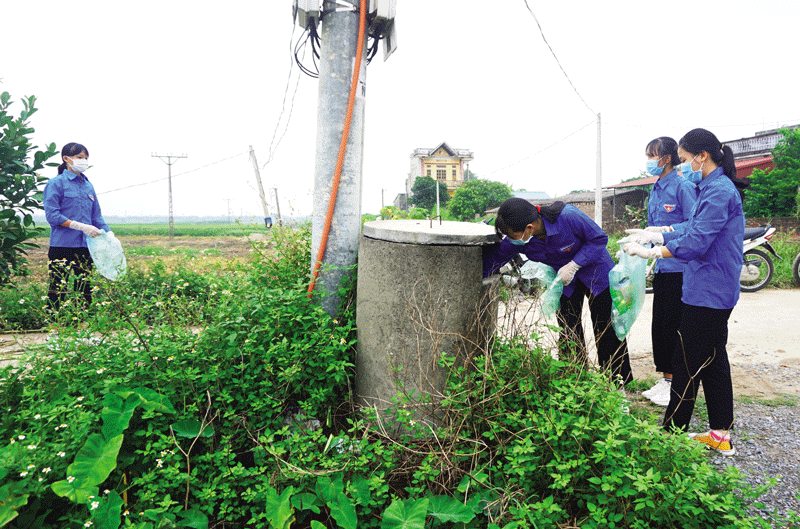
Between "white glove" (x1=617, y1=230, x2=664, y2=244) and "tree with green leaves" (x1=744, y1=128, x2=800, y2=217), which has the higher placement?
"tree with green leaves" (x1=744, y1=128, x2=800, y2=217)

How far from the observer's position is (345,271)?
267 centimetres

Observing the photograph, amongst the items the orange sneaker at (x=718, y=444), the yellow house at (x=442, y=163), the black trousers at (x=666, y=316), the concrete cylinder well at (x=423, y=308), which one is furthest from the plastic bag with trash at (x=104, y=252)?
the yellow house at (x=442, y=163)

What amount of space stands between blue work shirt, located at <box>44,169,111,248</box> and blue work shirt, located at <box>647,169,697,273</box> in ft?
17.2

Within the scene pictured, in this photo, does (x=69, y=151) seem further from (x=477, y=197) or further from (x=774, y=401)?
(x=477, y=197)

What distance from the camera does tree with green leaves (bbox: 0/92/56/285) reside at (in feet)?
11.8

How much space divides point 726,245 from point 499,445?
169 centimetres

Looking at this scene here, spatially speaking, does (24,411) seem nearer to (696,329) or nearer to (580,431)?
(580,431)

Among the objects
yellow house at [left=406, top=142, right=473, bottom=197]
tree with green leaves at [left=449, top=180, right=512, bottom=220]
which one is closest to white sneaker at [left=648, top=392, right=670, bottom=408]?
tree with green leaves at [left=449, top=180, right=512, bottom=220]

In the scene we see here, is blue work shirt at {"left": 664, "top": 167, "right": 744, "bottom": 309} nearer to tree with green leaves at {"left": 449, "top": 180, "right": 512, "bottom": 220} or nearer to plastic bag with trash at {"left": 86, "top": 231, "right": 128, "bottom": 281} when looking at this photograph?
plastic bag with trash at {"left": 86, "top": 231, "right": 128, "bottom": 281}

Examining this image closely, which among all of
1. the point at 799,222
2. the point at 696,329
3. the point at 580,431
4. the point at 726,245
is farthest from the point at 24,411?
the point at 799,222

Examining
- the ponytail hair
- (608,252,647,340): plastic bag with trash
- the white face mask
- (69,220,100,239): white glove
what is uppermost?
the white face mask

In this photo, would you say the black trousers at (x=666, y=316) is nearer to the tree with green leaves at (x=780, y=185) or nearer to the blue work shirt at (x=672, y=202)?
the blue work shirt at (x=672, y=202)

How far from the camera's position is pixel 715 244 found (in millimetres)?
2348

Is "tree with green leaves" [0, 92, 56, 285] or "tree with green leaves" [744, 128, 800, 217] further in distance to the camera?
"tree with green leaves" [744, 128, 800, 217]
